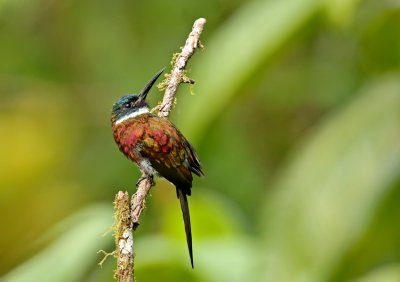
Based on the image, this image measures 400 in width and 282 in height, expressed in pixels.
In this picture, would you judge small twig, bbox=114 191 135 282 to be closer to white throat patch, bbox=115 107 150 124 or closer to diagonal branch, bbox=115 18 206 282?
diagonal branch, bbox=115 18 206 282

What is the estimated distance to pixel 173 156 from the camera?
6.09 feet

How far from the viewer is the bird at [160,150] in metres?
1.85

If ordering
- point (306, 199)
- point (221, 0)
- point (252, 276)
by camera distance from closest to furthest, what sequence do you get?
point (306, 199)
point (252, 276)
point (221, 0)

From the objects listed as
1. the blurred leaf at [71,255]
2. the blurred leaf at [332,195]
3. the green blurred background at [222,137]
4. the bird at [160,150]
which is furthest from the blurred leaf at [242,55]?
the bird at [160,150]

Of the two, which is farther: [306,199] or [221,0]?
[221,0]

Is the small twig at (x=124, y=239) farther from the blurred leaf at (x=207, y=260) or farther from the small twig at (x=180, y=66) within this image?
the blurred leaf at (x=207, y=260)

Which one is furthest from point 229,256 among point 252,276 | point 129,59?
point 129,59

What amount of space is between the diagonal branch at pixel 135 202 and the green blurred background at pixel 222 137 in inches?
28.3

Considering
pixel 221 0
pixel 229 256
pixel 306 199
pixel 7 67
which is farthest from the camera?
pixel 7 67

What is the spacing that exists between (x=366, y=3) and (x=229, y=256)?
1124mm

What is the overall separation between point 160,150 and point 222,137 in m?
3.22

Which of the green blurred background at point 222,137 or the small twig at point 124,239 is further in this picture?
the green blurred background at point 222,137

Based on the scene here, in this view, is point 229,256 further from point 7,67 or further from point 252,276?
point 7,67

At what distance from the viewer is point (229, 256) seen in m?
3.15
